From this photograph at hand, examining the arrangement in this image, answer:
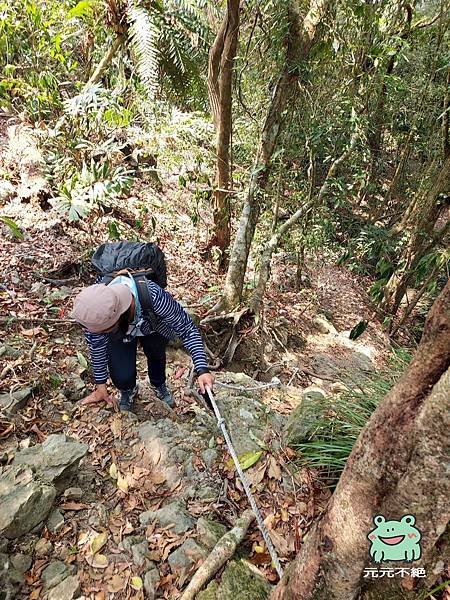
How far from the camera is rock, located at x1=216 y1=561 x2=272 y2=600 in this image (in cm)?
193

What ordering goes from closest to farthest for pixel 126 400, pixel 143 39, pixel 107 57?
pixel 126 400 → pixel 143 39 → pixel 107 57

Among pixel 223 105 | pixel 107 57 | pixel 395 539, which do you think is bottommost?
pixel 395 539

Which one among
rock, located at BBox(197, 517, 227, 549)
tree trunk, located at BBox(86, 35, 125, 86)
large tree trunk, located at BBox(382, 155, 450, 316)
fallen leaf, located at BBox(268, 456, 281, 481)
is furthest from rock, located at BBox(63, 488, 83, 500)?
tree trunk, located at BBox(86, 35, 125, 86)

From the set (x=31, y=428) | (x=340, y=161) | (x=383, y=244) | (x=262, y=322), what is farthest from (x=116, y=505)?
(x=383, y=244)

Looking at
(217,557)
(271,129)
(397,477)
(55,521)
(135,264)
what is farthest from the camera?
(271,129)

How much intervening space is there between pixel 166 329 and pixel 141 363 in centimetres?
172

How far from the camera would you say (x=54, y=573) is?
6.78 ft

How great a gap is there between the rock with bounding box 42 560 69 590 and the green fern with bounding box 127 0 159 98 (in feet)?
21.9

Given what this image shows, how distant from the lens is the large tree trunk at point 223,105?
4875 mm

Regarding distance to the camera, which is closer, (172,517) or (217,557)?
(217,557)

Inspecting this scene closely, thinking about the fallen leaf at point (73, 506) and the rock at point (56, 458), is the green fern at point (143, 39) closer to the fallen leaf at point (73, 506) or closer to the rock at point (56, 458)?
the rock at point (56, 458)

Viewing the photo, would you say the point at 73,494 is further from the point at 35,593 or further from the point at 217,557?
the point at 217,557

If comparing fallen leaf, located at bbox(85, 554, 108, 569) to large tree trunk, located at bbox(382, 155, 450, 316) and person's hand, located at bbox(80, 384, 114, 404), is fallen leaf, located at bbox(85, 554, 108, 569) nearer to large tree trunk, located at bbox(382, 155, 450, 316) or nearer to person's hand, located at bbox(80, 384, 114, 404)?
person's hand, located at bbox(80, 384, 114, 404)

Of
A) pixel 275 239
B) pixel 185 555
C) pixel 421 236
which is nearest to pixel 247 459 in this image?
pixel 185 555
